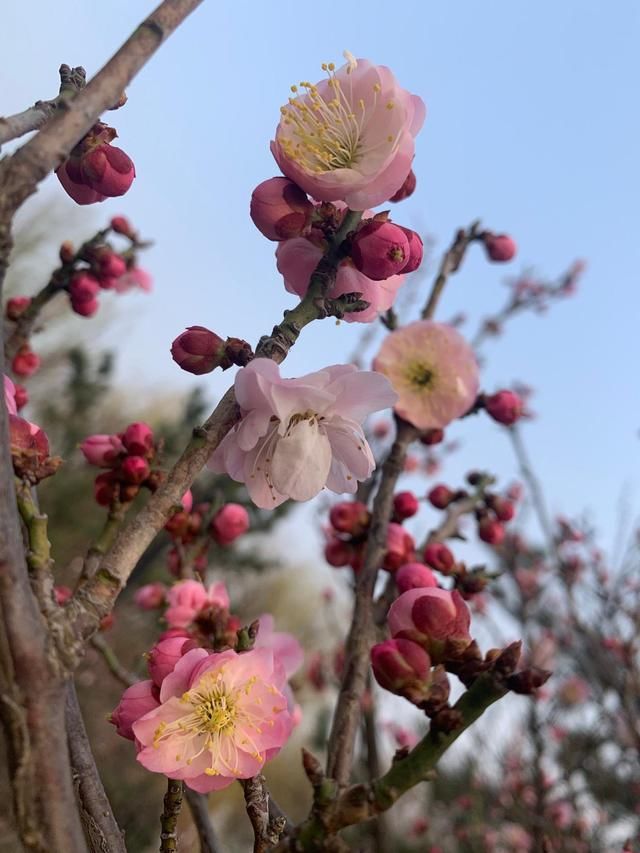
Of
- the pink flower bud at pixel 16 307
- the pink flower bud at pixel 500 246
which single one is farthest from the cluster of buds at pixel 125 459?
the pink flower bud at pixel 500 246

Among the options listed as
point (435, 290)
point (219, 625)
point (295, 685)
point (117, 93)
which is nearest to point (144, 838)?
point (295, 685)

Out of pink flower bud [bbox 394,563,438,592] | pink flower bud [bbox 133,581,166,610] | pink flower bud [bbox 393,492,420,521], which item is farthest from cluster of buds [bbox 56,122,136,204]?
pink flower bud [bbox 133,581,166,610]

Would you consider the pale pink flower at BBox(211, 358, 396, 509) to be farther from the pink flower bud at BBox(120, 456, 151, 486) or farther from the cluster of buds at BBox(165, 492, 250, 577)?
the cluster of buds at BBox(165, 492, 250, 577)

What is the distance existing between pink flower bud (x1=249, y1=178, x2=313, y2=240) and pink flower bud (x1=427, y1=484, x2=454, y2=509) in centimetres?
95

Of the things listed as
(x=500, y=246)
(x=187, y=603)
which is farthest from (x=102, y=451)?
(x=500, y=246)

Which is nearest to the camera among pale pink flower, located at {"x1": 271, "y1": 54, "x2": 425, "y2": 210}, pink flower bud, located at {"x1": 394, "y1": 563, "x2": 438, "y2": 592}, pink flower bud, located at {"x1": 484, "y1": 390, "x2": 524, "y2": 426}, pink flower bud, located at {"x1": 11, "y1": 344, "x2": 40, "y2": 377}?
pale pink flower, located at {"x1": 271, "y1": 54, "x2": 425, "y2": 210}

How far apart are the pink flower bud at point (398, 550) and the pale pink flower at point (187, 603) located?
35 centimetres

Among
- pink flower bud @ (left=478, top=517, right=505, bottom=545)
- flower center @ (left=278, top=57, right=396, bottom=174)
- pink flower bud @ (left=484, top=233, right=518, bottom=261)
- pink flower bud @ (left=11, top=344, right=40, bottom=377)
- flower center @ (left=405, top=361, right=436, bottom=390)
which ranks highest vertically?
pink flower bud @ (left=484, top=233, right=518, bottom=261)

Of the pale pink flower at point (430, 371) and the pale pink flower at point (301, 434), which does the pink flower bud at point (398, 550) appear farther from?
the pale pink flower at point (301, 434)

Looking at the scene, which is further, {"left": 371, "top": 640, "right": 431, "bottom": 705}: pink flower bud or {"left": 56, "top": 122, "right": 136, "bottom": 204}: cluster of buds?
{"left": 56, "top": 122, "right": 136, "bottom": 204}: cluster of buds

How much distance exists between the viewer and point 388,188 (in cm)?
82

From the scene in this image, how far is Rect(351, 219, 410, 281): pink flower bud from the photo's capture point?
80 cm

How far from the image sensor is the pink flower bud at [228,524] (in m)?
1.73

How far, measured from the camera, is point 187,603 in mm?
1451
